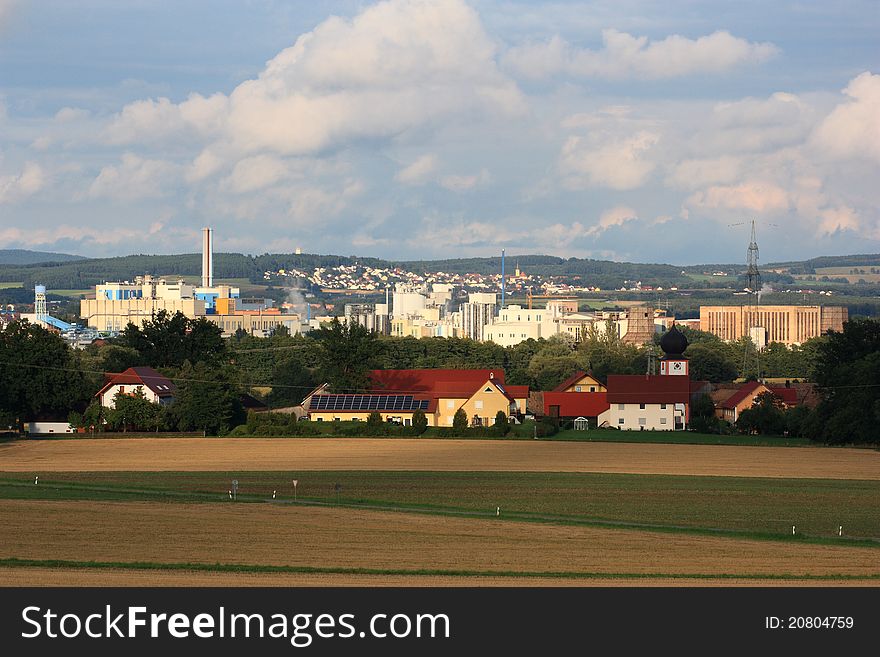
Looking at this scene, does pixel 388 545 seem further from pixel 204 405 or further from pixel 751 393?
pixel 751 393

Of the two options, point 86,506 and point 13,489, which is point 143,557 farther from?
point 13,489

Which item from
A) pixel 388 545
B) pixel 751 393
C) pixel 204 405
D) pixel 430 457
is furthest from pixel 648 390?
pixel 388 545

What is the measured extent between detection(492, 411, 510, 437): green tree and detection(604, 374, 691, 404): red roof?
46.7 feet

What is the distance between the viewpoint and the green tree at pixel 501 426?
269 ft

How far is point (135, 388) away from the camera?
277 ft

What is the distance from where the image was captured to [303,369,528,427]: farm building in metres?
91.8

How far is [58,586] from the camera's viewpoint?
2498 cm

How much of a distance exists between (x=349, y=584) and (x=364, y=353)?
71.2m

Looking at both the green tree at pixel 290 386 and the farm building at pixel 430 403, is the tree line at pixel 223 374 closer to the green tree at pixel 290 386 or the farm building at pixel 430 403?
the green tree at pixel 290 386

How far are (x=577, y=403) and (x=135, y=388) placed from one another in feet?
108

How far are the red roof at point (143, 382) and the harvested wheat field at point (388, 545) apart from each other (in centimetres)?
4572

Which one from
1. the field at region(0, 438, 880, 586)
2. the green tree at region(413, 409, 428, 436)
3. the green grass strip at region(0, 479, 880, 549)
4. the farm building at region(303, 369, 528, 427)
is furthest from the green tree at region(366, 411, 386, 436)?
the green grass strip at region(0, 479, 880, 549)

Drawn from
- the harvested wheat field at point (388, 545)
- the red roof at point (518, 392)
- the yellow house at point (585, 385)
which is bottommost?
the harvested wheat field at point (388, 545)

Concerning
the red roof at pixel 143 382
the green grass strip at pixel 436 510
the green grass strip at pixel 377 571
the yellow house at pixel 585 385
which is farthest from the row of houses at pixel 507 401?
the green grass strip at pixel 377 571
